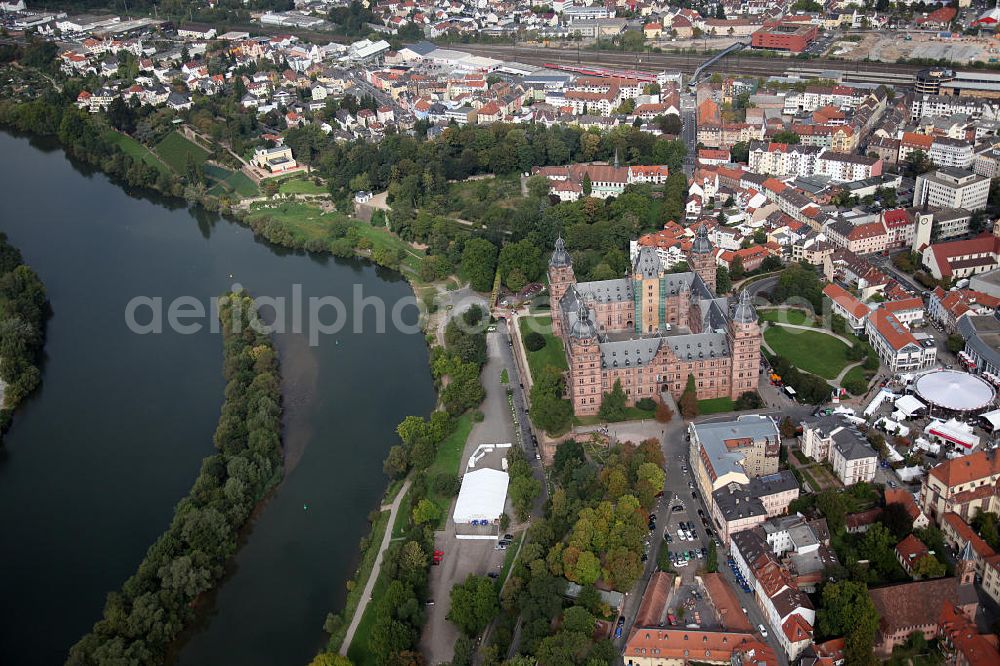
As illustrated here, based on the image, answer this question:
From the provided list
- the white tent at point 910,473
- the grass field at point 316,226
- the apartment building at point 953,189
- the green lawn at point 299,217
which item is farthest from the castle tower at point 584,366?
the green lawn at point 299,217

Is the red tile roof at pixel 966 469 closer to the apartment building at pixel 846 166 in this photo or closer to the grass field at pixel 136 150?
the apartment building at pixel 846 166

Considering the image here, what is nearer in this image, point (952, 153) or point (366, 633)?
point (366, 633)

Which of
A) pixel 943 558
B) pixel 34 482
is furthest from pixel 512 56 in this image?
pixel 943 558

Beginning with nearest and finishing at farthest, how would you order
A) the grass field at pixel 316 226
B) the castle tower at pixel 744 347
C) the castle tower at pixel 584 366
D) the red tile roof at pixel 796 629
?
1. the red tile roof at pixel 796 629
2. the castle tower at pixel 584 366
3. the castle tower at pixel 744 347
4. the grass field at pixel 316 226

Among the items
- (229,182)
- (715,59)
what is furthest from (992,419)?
(715,59)

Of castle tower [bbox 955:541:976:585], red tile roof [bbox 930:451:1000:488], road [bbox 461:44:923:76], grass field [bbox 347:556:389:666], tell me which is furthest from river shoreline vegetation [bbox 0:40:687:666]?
road [bbox 461:44:923:76]

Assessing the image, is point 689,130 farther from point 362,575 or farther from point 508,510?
point 362,575
